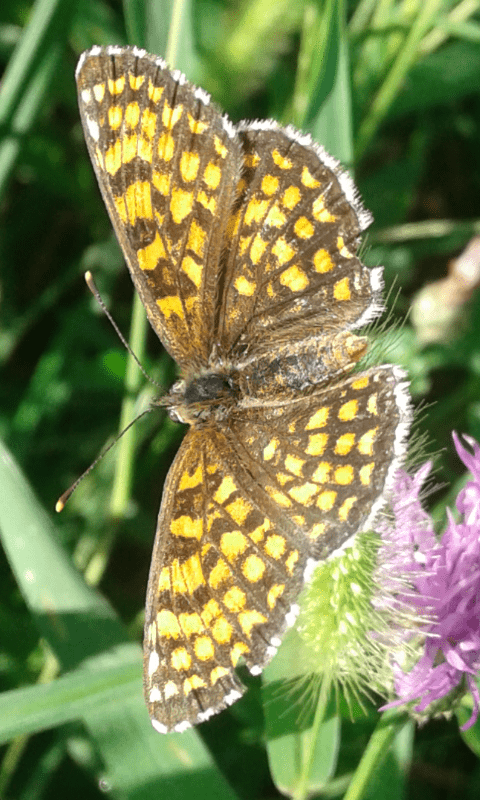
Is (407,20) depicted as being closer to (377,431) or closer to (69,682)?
(377,431)

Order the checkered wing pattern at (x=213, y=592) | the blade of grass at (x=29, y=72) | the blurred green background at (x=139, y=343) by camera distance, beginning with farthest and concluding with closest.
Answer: the blade of grass at (x=29, y=72) → the blurred green background at (x=139, y=343) → the checkered wing pattern at (x=213, y=592)

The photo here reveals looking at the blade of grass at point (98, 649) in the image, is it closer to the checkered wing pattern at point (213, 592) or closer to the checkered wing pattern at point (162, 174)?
the checkered wing pattern at point (213, 592)

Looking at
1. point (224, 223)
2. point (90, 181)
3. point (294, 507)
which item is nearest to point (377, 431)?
point (294, 507)

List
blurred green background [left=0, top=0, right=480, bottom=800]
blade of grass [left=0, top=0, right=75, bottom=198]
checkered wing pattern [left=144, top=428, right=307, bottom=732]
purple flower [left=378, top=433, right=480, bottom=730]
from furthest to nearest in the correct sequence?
1. blade of grass [left=0, top=0, right=75, bottom=198]
2. blurred green background [left=0, top=0, right=480, bottom=800]
3. purple flower [left=378, top=433, right=480, bottom=730]
4. checkered wing pattern [left=144, top=428, right=307, bottom=732]

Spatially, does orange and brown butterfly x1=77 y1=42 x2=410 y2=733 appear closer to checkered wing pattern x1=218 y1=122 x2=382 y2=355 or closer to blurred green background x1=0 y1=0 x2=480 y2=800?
checkered wing pattern x1=218 y1=122 x2=382 y2=355

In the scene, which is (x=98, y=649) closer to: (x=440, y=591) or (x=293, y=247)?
(x=440, y=591)

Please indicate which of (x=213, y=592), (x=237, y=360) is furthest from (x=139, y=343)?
(x=213, y=592)

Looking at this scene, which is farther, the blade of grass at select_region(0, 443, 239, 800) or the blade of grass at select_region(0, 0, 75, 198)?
the blade of grass at select_region(0, 0, 75, 198)

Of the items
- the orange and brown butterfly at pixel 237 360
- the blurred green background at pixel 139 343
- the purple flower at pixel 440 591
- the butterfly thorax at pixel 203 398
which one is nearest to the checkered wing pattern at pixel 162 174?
the orange and brown butterfly at pixel 237 360

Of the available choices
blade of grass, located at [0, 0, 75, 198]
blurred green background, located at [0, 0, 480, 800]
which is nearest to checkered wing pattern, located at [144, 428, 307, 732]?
blurred green background, located at [0, 0, 480, 800]
